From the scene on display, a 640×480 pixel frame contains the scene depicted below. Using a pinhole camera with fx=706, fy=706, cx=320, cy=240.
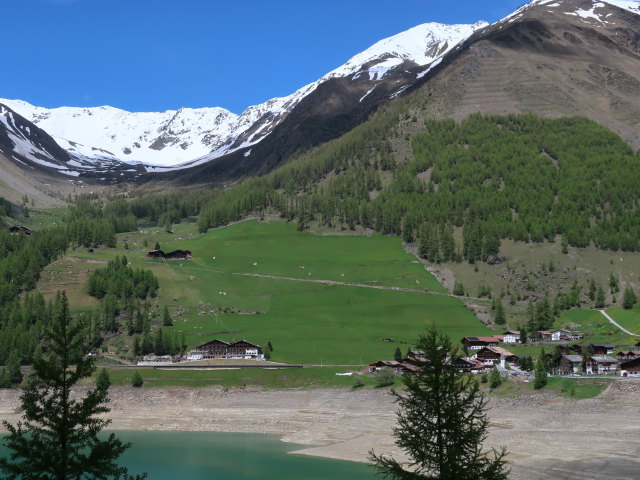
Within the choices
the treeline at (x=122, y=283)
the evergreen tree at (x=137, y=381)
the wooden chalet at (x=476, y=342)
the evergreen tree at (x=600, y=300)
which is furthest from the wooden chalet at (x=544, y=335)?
the treeline at (x=122, y=283)

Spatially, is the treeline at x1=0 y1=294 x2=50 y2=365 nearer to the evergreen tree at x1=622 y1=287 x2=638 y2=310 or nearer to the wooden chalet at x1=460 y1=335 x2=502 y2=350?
the wooden chalet at x1=460 y1=335 x2=502 y2=350

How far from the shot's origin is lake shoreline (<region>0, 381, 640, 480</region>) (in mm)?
66500

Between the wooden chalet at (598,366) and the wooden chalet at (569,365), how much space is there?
161 centimetres

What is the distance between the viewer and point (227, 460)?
249 ft

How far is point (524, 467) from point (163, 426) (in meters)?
54.6

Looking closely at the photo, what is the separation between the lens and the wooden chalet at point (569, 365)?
115000 millimetres

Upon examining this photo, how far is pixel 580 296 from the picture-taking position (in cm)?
17650

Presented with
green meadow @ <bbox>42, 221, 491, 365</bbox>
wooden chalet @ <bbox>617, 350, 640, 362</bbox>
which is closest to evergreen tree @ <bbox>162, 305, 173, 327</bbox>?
green meadow @ <bbox>42, 221, 491, 365</bbox>

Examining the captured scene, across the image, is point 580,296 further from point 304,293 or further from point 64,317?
point 64,317

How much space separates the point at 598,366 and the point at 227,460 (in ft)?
218

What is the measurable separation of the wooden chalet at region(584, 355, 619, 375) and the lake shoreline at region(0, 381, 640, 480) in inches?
671

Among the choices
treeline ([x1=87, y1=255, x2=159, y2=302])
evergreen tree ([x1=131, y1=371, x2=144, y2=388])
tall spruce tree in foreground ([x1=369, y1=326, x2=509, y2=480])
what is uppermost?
treeline ([x1=87, y1=255, x2=159, y2=302])

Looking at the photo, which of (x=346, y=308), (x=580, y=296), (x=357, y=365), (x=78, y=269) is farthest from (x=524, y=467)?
(x=78, y=269)

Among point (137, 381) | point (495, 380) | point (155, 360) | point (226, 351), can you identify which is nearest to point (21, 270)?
point (155, 360)
